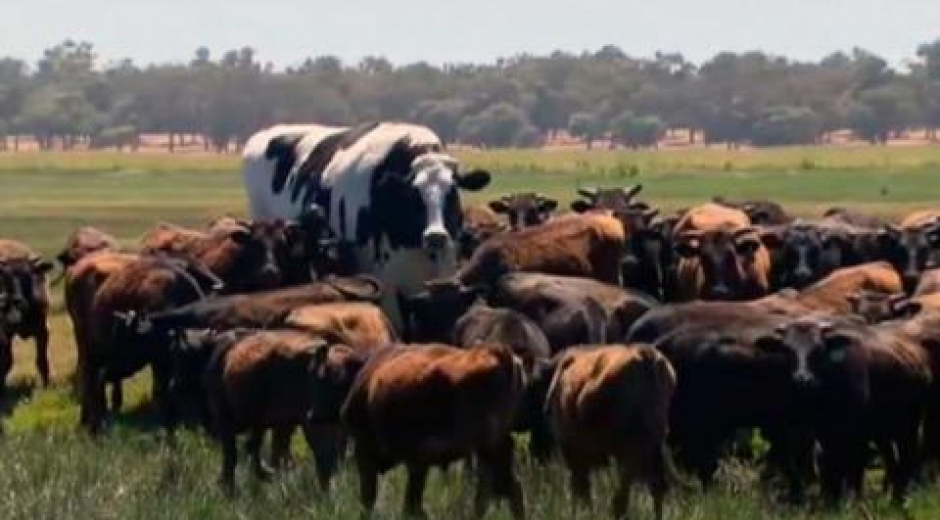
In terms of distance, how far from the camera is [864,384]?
15914mm

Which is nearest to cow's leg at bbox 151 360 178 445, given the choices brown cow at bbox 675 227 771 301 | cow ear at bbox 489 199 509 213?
brown cow at bbox 675 227 771 301

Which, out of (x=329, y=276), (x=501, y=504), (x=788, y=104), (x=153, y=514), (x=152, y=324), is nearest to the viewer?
(x=153, y=514)

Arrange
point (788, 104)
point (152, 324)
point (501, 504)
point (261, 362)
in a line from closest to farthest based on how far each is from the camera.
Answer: point (501, 504), point (261, 362), point (152, 324), point (788, 104)

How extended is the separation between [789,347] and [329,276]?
289 inches

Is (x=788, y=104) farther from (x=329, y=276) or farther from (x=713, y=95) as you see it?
(x=329, y=276)

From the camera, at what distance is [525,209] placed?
88.5ft

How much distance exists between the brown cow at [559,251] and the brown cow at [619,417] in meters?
6.66

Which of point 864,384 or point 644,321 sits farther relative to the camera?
point 644,321

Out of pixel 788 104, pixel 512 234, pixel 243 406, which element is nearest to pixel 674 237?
pixel 512 234

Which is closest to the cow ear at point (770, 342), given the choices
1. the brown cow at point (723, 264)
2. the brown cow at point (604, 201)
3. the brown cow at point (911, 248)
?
the brown cow at point (723, 264)

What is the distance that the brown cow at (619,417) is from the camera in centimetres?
1395

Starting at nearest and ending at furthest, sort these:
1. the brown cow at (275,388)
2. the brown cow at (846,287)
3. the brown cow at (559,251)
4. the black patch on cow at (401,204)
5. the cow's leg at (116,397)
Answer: the brown cow at (275,388) → the brown cow at (846,287) → the cow's leg at (116,397) → the brown cow at (559,251) → the black patch on cow at (401,204)

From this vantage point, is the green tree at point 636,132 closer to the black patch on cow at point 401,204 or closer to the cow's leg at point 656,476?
the black patch on cow at point 401,204

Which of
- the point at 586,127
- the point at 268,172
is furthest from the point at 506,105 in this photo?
the point at 268,172
